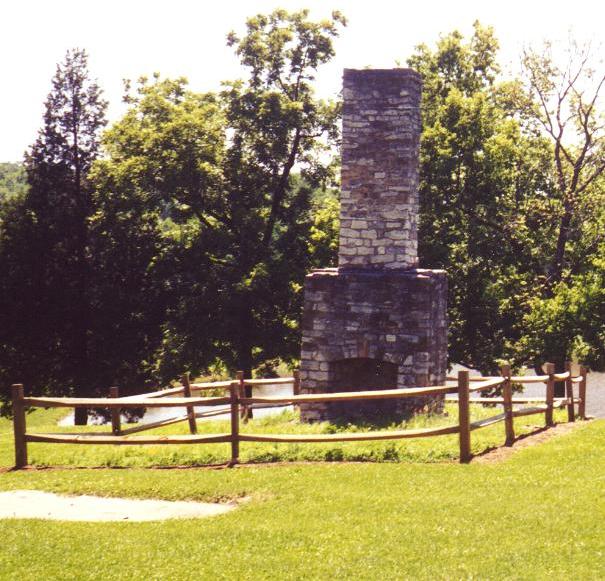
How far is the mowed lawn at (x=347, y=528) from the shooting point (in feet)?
24.5

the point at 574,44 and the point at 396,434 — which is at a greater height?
the point at 574,44

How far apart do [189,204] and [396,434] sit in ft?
50.1

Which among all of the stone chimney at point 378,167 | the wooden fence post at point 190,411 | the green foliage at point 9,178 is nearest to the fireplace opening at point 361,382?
the stone chimney at point 378,167

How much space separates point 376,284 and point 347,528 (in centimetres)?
807

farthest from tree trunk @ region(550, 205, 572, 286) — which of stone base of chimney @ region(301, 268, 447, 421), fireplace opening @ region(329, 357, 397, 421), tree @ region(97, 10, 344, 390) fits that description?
fireplace opening @ region(329, 357, 397, 421)

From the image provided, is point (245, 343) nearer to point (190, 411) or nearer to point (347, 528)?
point (190, 411)

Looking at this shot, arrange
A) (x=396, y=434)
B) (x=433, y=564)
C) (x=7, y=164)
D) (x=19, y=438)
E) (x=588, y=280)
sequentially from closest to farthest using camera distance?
1. (x=433, y=564)
2. (x=396, y=434)
3. (x=19, y=438)
4. (x=588, y=280)
5. (x=7, y=164)

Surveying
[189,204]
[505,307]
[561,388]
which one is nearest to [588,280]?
[505,307]

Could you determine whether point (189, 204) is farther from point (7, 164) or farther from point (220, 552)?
point (7, 164)

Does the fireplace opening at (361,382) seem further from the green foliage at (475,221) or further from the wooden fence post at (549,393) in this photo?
the green foliage at (475,221)

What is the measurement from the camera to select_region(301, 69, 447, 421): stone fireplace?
52.5ft

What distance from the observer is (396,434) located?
11.9m

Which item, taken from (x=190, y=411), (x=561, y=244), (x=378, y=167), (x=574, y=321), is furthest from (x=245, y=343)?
(x=561, y=244)

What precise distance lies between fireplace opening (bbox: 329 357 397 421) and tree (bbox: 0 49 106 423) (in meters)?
11.8
